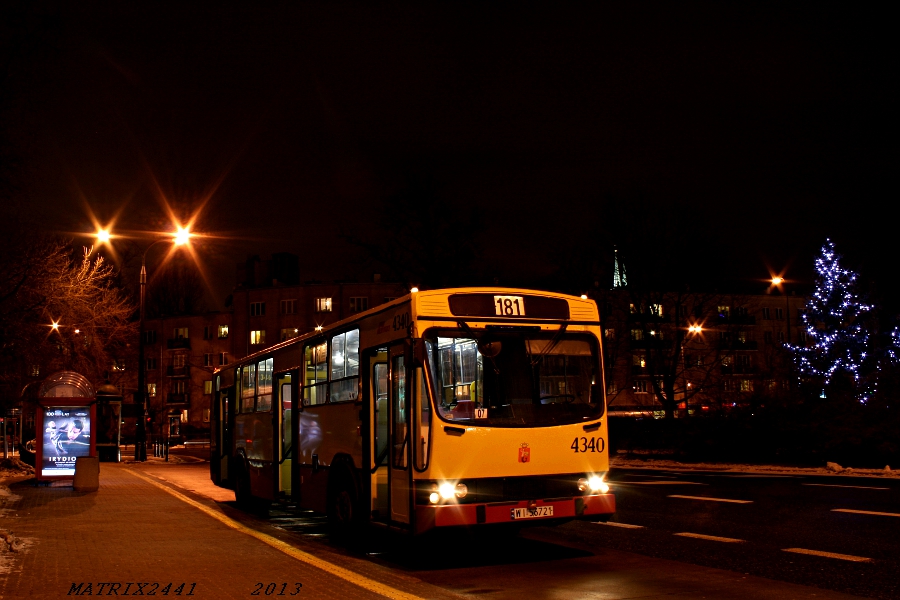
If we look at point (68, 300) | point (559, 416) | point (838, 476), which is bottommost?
point (838, 476)

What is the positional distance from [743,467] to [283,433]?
1784 cm

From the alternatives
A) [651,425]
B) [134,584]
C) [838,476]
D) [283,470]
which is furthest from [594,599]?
[651,425]

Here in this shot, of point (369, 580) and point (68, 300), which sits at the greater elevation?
point (68, 300)

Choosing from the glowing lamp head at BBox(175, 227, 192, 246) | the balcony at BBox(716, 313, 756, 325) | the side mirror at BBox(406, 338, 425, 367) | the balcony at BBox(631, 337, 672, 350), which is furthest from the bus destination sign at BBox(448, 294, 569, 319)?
the balcony at BBox(716, 313, 756, 325)

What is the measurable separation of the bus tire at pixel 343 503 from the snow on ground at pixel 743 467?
16.0m

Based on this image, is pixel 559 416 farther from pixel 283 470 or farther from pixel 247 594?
pixel 283 470

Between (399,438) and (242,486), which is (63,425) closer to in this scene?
(242,486)

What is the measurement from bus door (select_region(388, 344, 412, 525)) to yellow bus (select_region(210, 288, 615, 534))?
0.07 ft

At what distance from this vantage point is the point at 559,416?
35.6 ft

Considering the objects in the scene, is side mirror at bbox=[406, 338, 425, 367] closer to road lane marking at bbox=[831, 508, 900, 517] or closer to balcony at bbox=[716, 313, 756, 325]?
road lane marking at bbox=[831, 508, 900, 517]

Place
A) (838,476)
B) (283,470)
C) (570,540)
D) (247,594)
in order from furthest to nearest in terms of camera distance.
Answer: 1. (838,476)
2. (283,470)
3. (570,540)
4. (247,594)

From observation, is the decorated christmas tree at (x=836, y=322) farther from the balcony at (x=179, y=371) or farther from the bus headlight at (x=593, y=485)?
the balcony at (x=179, y=371)

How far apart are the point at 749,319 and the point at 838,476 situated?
1258 inches

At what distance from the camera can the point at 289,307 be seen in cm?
8500
